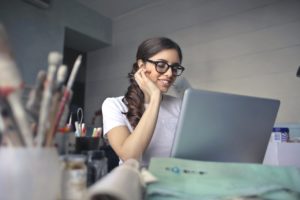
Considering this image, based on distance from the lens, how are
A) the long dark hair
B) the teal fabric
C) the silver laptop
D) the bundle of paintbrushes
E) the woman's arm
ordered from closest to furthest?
the bundle of paintbrushes → the teal fabric → the silver laptop → the woman's arm → the long dark hair

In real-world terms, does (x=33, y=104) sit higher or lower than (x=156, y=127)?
higher

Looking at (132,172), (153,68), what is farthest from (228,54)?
(132,172)

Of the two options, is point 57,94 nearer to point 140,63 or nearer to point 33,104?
point 33,104

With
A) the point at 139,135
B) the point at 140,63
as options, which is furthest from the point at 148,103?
the point at 139,135

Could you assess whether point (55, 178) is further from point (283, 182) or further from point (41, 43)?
point (41, 43)

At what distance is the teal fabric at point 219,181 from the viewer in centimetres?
41

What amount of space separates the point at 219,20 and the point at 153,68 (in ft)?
4.53

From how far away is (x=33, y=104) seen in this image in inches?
13.6

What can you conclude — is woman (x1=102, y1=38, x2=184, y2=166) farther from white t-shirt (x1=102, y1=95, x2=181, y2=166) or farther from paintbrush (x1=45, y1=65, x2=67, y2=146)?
paintbrush (x1=45, y1=65, x2=67, y2=146)

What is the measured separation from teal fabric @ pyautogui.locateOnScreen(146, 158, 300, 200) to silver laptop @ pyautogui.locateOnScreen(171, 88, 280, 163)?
9 centimetres

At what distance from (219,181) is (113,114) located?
673mm

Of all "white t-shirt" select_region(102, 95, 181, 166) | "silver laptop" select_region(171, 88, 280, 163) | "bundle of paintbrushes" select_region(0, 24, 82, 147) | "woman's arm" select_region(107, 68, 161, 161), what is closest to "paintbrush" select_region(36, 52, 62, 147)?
"bundle of paintbrushes" select_region(0, 24, 82, 147)

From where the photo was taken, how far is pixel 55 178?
33 centimetres

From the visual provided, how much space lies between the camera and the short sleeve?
3.29 feet
